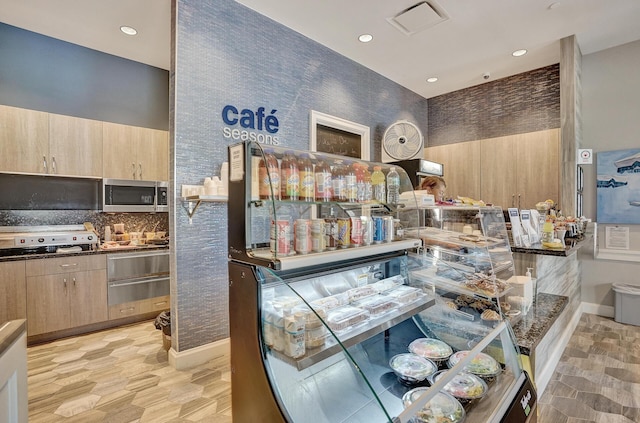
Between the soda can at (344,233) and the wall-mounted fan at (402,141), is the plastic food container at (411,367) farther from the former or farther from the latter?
the wall-mounted fan at (402,141)

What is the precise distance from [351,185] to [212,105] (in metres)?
1.90

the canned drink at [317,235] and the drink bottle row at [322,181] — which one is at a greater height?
the drink bottle row at [322,181]

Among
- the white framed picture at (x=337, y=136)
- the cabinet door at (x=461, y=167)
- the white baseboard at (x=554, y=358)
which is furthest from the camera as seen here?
the cabinet door at (x=461, y=167)

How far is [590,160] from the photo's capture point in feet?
12.8

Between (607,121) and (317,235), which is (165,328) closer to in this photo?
(317,235)

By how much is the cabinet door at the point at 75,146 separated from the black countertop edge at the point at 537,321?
4.33 meters

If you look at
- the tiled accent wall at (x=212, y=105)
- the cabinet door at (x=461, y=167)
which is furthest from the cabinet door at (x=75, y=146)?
the cabinet door at (x=461, y=167)

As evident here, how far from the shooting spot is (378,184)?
1.72 m

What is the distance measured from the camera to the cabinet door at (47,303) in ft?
10.1

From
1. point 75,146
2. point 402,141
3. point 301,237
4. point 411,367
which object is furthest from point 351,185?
point 75,146

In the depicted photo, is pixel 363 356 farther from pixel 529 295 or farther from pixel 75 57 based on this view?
pixel 75 57

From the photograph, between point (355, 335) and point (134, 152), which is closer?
point (355, 335)

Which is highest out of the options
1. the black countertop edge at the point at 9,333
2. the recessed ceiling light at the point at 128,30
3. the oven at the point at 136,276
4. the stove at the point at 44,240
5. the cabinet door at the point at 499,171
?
the recessed ceiling light at the point at 128,30

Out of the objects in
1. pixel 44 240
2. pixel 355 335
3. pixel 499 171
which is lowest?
pixel 355 335
